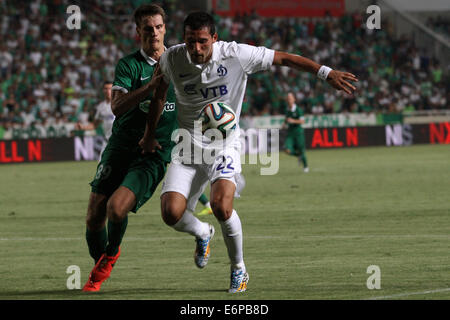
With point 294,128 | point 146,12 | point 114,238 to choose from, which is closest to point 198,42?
point 146,12

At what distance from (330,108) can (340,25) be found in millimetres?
7414

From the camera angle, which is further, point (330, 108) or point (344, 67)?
point (344, 67)

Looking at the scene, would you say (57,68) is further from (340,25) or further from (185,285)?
(185,285)

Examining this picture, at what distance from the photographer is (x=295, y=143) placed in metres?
26.5

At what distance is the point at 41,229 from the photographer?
43.0 feet

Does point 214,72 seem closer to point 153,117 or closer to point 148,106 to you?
point 153,117

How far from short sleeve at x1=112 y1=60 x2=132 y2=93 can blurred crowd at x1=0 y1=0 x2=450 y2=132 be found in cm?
2341

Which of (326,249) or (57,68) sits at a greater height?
(57,68)

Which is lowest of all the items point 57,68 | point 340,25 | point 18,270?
point 18,270

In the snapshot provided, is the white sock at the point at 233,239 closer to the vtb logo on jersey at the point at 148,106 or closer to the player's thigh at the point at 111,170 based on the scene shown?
the player's thigh at the point at 111,170

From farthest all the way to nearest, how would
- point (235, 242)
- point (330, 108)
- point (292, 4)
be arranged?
point (292, 4), point (330, 108), point (235, 242)

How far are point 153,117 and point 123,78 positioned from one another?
52cm

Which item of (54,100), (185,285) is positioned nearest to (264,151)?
(54,100)
